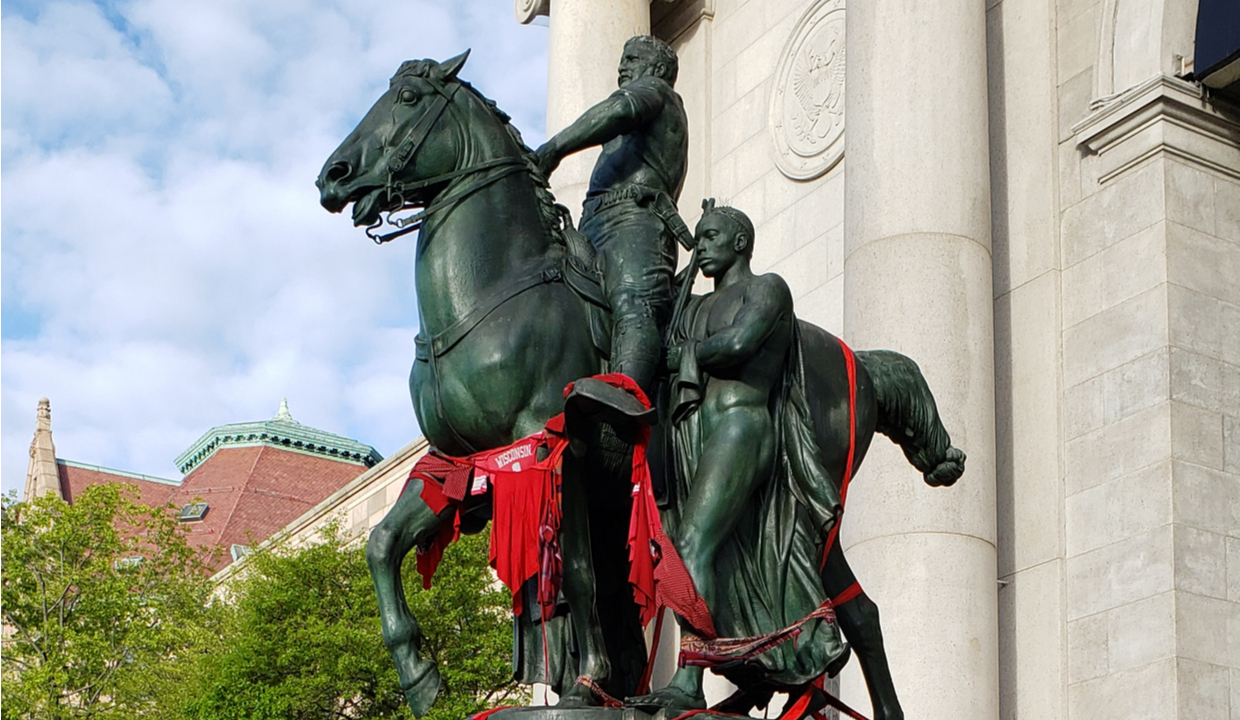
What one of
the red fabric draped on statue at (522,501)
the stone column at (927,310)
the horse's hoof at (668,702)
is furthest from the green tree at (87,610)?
the horse's hoof at (668,702)

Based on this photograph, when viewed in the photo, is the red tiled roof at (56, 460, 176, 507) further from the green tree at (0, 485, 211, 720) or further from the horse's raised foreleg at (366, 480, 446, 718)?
the horse's raised foreleg at (366, 480, 446, 718)

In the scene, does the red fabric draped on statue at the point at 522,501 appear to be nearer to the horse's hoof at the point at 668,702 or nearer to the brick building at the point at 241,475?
the horse's hoof at the point at 668,702

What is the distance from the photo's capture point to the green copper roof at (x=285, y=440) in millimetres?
87312

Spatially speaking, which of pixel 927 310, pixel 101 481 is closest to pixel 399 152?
pixel 927 310

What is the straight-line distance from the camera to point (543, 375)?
8828mm

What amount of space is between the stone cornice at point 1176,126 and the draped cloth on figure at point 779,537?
24.6ft

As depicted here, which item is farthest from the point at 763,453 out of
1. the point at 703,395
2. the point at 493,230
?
the point at 493,230

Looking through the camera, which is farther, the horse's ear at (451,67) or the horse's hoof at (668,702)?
the horse's ear at (451,67)

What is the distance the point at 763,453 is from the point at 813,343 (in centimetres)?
75

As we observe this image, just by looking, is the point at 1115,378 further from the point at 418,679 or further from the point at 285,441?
the point at 285,441

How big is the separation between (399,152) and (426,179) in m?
0.18

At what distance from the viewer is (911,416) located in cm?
962

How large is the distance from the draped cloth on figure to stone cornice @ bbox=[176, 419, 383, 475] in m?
79.1

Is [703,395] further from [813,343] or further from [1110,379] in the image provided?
[1110,379]
